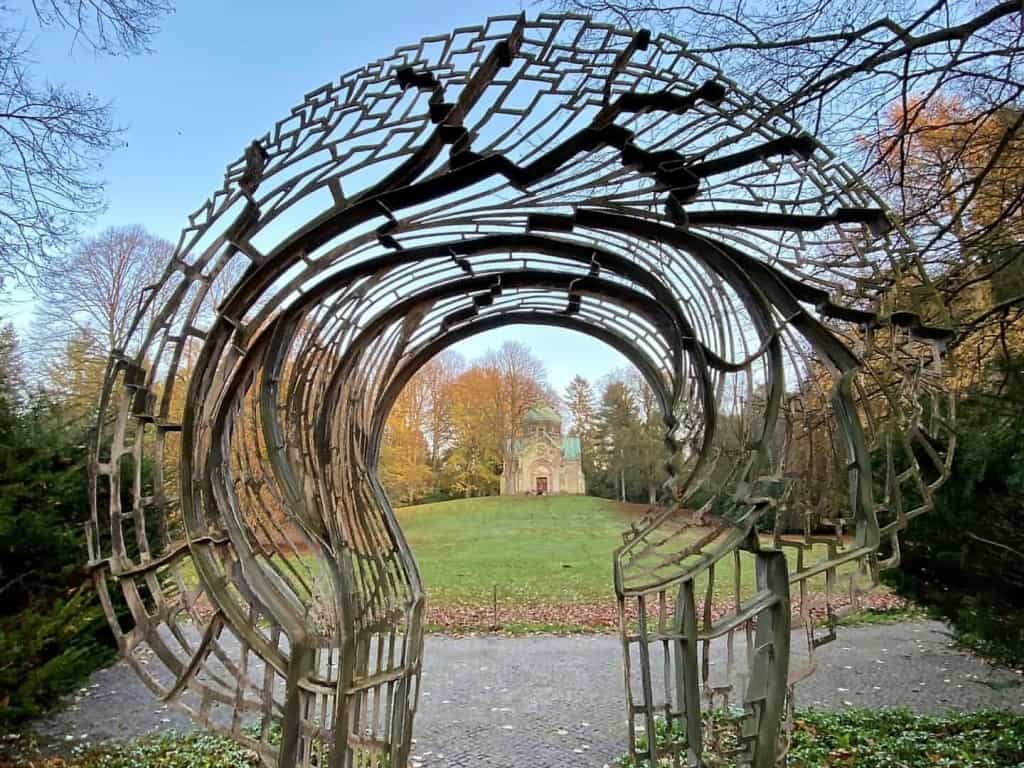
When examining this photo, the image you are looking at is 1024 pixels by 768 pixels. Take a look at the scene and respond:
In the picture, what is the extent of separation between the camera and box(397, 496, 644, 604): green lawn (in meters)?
14.3

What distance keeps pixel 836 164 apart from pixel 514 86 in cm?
140

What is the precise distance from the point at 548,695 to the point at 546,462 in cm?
2531

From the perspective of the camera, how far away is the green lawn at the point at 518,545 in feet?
47.0

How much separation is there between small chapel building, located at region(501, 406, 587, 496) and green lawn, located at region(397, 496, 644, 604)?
8.43 ft

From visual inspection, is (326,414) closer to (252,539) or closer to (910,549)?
(252,539)

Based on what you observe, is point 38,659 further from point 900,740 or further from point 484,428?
point 484,428

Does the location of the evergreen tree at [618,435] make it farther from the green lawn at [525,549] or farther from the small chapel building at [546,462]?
the small chapel building at [546,462]

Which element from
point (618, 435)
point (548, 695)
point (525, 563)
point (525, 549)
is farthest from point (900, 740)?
point (618, 435)

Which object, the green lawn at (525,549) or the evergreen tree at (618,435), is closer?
the green lawn at (525,549)

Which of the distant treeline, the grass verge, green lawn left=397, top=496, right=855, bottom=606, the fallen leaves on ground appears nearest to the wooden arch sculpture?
the grass verge

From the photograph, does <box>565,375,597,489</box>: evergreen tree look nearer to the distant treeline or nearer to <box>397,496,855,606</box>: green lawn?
the distant treeline

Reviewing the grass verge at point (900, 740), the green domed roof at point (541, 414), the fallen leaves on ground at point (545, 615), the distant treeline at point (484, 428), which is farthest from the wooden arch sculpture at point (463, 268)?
the green domed roof at point (541, 414)

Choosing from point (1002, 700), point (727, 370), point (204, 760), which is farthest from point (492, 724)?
point (1002, 700)

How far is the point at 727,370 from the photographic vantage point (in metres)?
3.14
